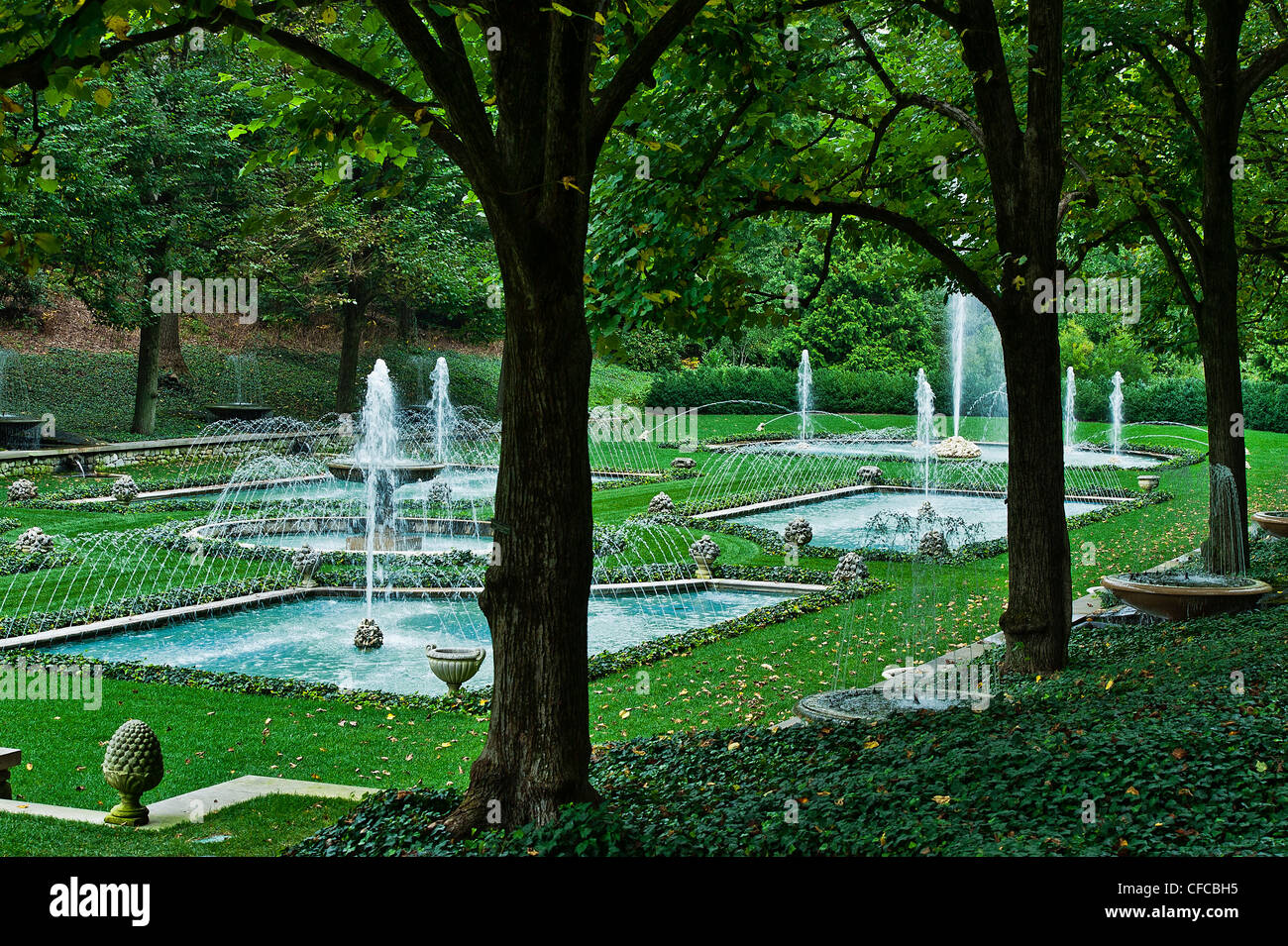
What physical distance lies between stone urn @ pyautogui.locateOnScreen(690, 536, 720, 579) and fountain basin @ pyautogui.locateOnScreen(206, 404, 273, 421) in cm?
2034

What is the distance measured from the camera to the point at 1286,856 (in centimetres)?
452

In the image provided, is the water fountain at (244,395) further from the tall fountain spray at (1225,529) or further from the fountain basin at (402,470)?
the tall fountain spray at (1225,529)

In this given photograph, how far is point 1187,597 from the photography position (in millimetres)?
11641

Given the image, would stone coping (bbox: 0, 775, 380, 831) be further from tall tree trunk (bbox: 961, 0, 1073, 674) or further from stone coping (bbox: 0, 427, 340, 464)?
stone coping (bbox: 0, 427, 340, 464)

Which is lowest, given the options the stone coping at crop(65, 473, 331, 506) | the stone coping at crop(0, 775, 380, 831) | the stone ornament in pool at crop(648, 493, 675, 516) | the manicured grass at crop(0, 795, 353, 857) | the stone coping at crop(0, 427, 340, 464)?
the stone coping at crop(0, 775, 380, 831)

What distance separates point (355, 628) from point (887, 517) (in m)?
11.9

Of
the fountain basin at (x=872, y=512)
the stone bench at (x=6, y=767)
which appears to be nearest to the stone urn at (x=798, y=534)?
the fountain basin at (x=872, y=512)

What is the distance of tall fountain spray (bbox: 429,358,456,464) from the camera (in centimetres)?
3338

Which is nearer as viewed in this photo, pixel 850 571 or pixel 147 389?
pixel 850 571

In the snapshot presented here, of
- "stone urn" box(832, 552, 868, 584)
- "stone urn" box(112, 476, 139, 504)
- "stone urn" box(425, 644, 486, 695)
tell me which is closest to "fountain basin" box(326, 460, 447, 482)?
"stone urn" box(112, 476, 139, 504)

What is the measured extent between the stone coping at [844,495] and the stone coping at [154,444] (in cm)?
1401

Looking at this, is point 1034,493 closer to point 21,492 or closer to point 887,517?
point 887,517

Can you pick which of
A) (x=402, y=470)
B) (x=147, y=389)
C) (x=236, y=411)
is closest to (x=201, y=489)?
(x=402, y=470)
